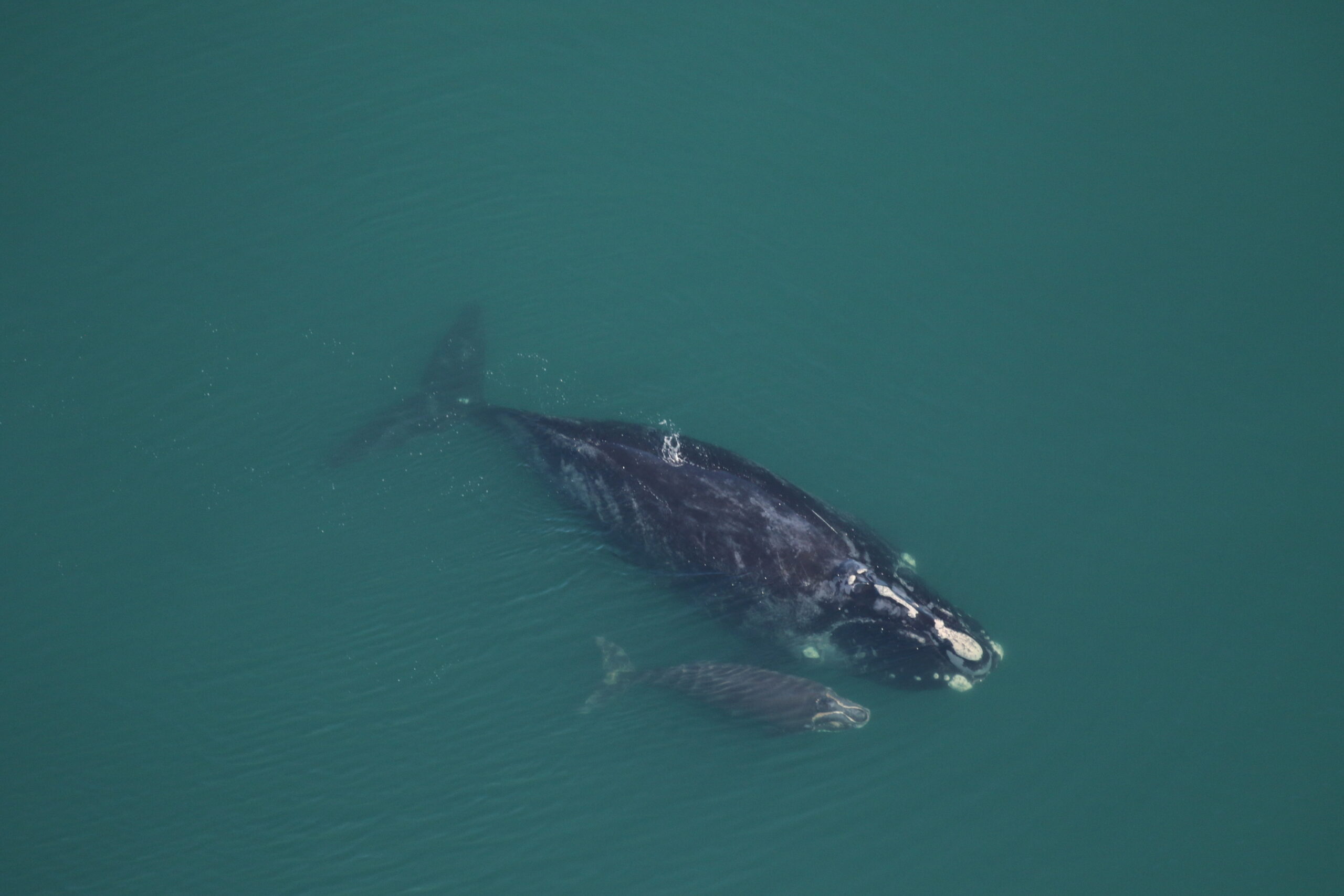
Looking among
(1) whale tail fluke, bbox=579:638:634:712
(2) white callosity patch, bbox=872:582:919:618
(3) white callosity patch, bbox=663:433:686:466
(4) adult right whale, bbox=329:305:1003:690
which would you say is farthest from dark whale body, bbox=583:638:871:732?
(3) white callosity patch, bbox=663:433:686:466

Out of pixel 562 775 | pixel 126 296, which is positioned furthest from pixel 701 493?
pixel 126 296

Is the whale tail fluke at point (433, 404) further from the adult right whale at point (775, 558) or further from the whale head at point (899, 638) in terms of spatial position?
the whale head at point (899, 638)

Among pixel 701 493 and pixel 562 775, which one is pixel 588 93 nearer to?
pixel 701 493

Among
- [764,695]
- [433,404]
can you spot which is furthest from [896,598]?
[433,404]

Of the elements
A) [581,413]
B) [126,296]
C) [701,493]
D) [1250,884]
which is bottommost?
[1250,884]

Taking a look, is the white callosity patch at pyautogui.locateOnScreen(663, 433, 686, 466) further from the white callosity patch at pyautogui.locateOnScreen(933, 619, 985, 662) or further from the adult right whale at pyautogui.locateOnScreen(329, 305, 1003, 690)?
the white callosity patch at pyautogui.locateOnScreen(933, 619, 985, 662)

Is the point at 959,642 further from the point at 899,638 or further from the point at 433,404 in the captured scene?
the point at 433,404
